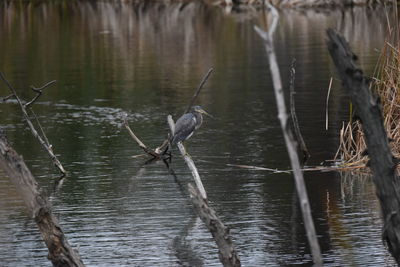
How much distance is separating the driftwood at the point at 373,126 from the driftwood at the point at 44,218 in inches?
104

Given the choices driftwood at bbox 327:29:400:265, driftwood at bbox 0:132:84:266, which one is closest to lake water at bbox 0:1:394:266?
driftwood at bbox 0:132:84:266

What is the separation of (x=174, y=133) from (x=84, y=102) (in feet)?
32.8

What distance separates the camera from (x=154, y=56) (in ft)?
116

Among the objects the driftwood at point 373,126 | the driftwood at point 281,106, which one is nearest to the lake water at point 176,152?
the driftwood at point 373,126

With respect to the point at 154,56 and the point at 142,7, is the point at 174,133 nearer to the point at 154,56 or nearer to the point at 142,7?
the point at 154,56

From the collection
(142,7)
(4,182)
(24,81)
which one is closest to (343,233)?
(4,182)

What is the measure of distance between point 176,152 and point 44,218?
8578 millimetres

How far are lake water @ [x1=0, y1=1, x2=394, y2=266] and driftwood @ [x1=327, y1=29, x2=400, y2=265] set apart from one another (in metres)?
2.21

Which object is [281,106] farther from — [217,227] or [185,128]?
[185,128]

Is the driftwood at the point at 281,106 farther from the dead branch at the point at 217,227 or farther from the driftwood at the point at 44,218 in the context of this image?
the driftwood at the point at 44,218

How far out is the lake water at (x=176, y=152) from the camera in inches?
447

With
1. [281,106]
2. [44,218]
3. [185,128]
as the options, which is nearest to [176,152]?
[185,128]

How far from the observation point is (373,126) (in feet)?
26.7

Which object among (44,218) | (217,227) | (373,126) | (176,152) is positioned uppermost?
(373,126)
